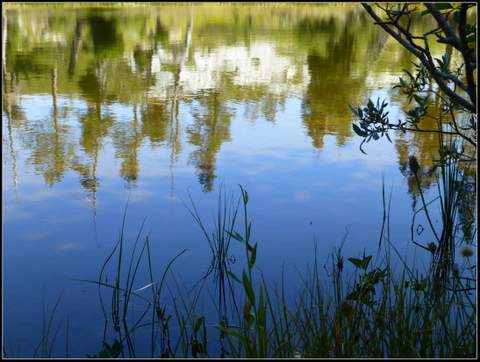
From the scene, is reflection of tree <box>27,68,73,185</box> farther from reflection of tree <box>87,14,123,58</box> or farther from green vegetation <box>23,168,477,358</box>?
reflection of tree <box>87,14,123,58</box>

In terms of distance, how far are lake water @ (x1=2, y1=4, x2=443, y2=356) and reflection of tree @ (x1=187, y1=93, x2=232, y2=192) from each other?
0.10 ft

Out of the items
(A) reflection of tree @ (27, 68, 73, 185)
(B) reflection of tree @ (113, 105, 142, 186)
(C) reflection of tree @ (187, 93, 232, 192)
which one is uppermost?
(C) reflection of tree @ (187, 93, 232, 192)

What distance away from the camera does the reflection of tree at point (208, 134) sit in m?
5.60

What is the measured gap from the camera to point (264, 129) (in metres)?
7.34

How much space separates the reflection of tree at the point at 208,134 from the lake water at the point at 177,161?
31mm

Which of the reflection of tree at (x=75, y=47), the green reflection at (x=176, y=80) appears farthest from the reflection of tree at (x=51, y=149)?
the reflection of tree at (x=75, y=47)

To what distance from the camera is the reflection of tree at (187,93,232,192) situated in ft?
18.4

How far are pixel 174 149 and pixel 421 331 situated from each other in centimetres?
452

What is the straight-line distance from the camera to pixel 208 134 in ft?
23.2

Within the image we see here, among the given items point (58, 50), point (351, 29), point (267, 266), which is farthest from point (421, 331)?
point (351, 29)

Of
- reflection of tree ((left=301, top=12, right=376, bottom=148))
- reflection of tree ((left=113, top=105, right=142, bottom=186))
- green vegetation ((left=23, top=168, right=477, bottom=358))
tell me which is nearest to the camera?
green vegetation ((left=23, top=168, right=477, bottom=358))

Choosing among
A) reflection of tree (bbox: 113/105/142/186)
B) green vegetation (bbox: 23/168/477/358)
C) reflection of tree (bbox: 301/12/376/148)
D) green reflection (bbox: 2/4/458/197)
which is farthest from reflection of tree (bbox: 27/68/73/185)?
reflection of tree (bbox: 301/12/376/148)

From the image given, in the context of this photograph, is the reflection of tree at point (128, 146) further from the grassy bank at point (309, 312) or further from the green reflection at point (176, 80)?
the grassy bank at point (309, 312)

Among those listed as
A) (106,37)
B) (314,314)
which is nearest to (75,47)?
(106,37)
